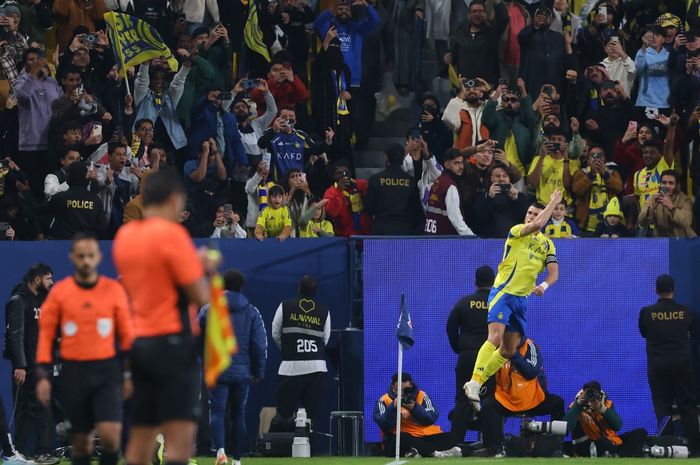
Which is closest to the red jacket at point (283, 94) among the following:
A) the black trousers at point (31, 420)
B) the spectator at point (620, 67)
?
the spectator at point (620, 67)

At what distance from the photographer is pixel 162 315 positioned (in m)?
9.09

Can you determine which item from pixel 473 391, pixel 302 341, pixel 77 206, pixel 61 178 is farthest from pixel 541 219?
pixel 61 178

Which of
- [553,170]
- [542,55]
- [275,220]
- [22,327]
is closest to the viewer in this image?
[22,327]

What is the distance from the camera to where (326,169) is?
2173 cm

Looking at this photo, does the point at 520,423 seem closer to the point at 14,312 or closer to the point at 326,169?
the point at 326,169

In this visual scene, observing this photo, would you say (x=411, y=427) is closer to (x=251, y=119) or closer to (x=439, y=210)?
(x=439, y=210)

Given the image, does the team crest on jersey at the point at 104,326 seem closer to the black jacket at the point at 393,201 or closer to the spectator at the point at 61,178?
the spectator at the point at 61,178

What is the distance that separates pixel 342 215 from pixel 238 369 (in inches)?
173

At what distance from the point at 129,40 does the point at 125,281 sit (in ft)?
42.4

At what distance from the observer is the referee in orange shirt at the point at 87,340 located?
432 inches

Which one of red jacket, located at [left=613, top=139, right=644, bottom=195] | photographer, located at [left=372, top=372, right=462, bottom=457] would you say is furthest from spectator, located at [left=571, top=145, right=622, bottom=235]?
photographer, located at [left=372, top=372, right=462, bottom=457]

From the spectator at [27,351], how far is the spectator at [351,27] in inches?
299

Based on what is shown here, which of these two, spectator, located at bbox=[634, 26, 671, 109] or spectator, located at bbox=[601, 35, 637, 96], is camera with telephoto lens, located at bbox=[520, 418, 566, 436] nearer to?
spectator, located at bbox=[634, 26, 671, 109]

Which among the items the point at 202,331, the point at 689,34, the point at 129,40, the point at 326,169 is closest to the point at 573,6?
the point at 689,34
